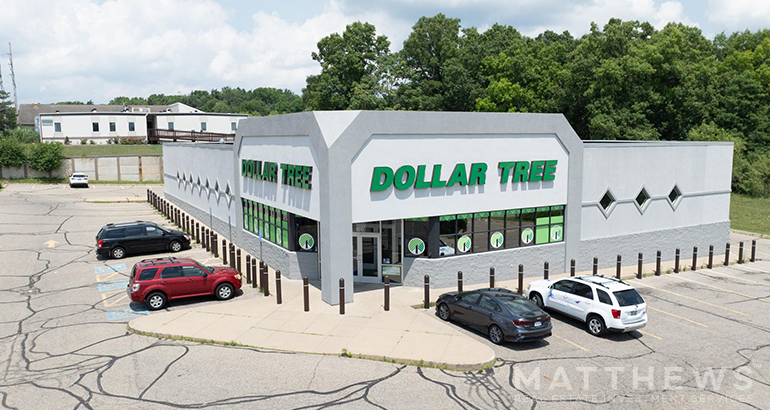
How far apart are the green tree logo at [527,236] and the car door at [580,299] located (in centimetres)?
538

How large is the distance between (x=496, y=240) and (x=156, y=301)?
12252 mm

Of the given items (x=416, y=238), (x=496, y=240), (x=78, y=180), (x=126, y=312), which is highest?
(x=78, y=180)

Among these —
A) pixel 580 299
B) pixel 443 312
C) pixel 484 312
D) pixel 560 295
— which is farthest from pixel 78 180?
pixel 580 299

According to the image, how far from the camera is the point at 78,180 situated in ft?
172

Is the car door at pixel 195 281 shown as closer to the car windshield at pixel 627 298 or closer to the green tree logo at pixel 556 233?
the car windshield at pixel 627 298

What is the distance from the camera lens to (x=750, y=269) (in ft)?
78.9

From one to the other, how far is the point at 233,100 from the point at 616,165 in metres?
173

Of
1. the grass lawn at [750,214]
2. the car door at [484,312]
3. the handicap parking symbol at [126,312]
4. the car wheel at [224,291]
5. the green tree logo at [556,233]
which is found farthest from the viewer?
the grass lawn at [750,214]

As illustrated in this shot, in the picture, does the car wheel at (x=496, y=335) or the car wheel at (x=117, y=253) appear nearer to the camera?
the car wheel at (x=496, y=335)

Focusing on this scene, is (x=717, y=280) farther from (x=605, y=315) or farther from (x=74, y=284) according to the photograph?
(x=74, y=284)

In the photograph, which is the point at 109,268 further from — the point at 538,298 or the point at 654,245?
the point at 654,245

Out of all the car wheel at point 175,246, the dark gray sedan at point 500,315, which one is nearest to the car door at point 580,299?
the dark gray sedan at point 500,315

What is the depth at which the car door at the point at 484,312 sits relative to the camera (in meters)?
14.3

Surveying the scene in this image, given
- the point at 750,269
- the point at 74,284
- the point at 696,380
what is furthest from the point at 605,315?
the point at 74,284
